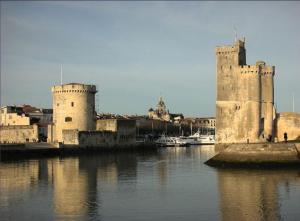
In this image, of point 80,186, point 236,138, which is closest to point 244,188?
point 80,186

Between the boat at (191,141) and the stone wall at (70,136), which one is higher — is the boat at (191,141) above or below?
below

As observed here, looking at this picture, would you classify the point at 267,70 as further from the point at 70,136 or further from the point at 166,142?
the point at 166,142

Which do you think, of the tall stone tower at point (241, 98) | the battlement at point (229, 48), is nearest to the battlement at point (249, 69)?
the tall stone tower at point (241, 98)

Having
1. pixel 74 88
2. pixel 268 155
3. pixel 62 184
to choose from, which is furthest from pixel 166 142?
pixel 62 184

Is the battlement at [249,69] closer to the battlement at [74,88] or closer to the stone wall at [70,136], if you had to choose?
the battlement at [74,88]

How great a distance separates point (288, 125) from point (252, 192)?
16.1 metres

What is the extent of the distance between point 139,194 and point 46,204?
3162mm

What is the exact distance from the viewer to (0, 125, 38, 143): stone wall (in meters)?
41.0

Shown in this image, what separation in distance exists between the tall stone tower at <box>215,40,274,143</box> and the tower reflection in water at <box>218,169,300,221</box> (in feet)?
39.4

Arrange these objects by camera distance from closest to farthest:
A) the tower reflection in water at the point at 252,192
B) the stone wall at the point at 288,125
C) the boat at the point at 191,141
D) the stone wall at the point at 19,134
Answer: the tower reflection in water at the point at 252,192 → the stone wall at the point at 288,125 → the stone wall at the point at 19,134 → the boat at the point at 191,141

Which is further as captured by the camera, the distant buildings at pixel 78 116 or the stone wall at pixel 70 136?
the distant buildings at pixel 78 116

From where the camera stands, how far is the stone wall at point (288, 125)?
31598 mm

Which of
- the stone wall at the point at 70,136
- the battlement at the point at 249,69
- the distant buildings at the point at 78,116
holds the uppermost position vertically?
the battlement at the point at 249,69

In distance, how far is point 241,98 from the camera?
118 ft
